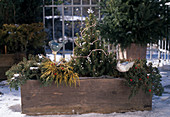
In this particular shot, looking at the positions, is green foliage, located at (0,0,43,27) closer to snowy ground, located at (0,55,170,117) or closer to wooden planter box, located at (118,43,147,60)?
snowy ground, located at (0,55,170,117)

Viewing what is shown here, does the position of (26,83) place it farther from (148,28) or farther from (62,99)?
(148,28)

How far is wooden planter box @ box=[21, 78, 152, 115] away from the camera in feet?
8.29

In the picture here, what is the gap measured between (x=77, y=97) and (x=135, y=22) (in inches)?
83.1

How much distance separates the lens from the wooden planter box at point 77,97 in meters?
2.53

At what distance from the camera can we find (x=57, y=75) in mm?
2477

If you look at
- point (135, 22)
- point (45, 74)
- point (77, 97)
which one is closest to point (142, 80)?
point (77, 97)

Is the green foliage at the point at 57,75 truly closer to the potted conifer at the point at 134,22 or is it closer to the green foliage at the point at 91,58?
the green foliage at the point at 91,58

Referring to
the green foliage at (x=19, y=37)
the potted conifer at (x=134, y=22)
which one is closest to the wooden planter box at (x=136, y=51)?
the potted conifer at (x=134, y=22)

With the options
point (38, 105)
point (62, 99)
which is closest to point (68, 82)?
point (62, 99)

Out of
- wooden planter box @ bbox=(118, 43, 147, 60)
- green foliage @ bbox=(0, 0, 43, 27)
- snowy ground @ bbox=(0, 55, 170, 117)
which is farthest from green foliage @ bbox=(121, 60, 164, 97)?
green foliage @ bbox=(0, 0, 43, 27)

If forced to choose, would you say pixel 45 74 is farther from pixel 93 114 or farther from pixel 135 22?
pixel 135 22

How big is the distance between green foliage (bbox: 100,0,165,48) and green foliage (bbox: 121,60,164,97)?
1.62 meters

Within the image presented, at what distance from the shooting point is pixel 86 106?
100 inches

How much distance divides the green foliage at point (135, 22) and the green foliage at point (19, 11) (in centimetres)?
165
